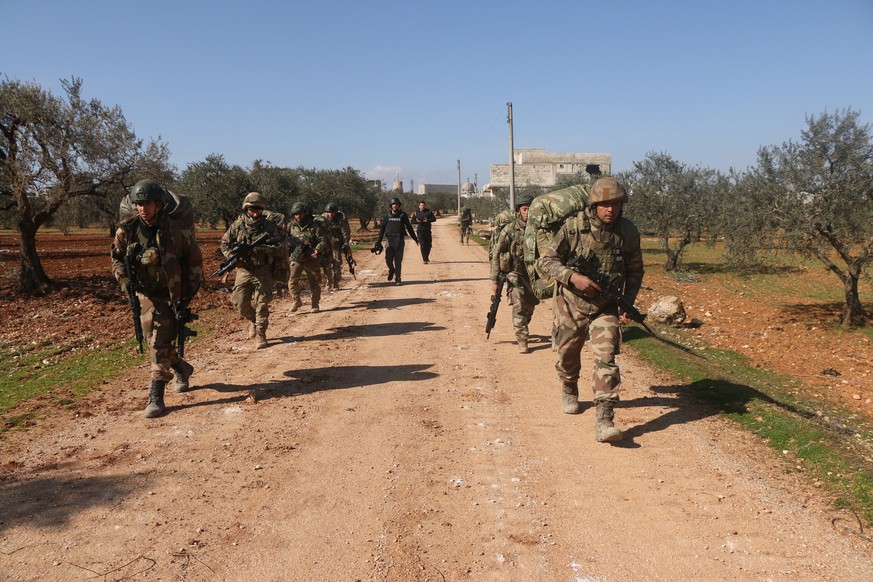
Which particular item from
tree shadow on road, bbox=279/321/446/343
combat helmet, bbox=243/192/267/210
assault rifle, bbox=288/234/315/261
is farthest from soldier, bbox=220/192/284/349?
assault rifle, bbox=288/234/315/261

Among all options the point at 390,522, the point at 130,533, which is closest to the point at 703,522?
the point at 390,522

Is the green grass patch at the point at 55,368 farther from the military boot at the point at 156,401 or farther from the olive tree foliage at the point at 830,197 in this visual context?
the olive tree foliage at the point at 830,197

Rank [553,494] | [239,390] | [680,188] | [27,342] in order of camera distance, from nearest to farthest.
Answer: [553,494], [239,390], [27,342], [680,188]

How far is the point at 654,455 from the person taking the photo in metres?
4.32

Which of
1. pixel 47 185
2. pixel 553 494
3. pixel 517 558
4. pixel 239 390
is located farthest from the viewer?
pixel 47 185

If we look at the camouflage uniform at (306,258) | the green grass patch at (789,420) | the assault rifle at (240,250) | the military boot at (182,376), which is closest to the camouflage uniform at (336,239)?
the camouflage uniform at (306,258)

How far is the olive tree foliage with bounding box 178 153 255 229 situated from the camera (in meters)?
27.2

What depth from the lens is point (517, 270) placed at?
25.7 feet

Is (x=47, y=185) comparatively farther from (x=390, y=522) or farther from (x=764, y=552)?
(x=764, y=552)

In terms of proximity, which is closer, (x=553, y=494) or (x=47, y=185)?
(x=553, y=494)

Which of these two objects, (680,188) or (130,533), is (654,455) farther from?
(680,188)

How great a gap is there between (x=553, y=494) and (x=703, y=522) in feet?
3.07

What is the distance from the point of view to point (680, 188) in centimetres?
2194

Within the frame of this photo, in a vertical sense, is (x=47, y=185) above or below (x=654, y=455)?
above
